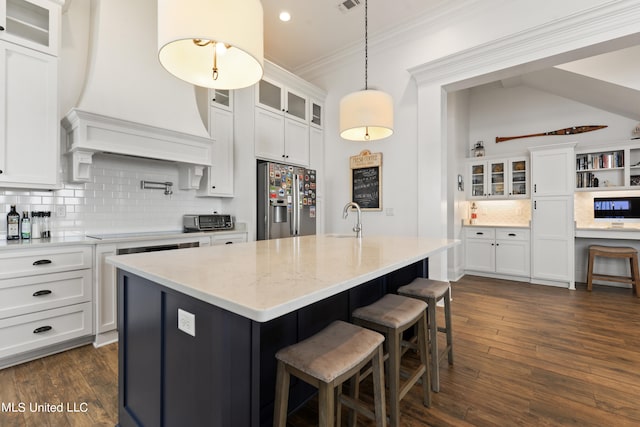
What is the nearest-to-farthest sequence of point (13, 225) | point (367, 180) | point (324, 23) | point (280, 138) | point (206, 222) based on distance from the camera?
1. point (13, 225)
2. point (206, 222)
3. point (324, 23)
4. point (280, 138)
5. point (367, 180)

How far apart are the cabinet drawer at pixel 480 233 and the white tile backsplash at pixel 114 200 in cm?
455

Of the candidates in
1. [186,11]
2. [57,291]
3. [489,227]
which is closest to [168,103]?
[57,291]

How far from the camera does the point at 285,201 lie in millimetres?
3877

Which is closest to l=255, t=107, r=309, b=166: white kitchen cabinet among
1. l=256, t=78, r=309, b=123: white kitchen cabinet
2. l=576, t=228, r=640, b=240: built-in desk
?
l=256, t=78, r=309, b=123: white kitchen cabinet

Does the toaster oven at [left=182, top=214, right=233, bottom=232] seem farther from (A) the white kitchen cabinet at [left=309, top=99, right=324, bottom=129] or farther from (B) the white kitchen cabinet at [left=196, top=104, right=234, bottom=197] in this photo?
(A) the white kitchen cabinet at [left=309, top=99, right=324, bottom=129]

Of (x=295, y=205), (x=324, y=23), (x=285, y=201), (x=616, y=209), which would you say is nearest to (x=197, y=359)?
(x=285, y=201)

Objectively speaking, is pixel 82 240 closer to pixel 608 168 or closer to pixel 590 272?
pixel 590 272

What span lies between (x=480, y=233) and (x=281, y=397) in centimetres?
500

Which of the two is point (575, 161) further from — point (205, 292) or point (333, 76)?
point (205, 292)

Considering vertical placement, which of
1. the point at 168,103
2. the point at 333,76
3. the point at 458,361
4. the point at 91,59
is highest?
the point at 333,76

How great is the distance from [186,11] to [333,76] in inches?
155

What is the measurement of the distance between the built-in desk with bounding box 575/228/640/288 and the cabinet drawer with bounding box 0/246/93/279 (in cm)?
597

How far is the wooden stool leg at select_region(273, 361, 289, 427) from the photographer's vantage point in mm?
1114

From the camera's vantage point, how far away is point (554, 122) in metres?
4.93
